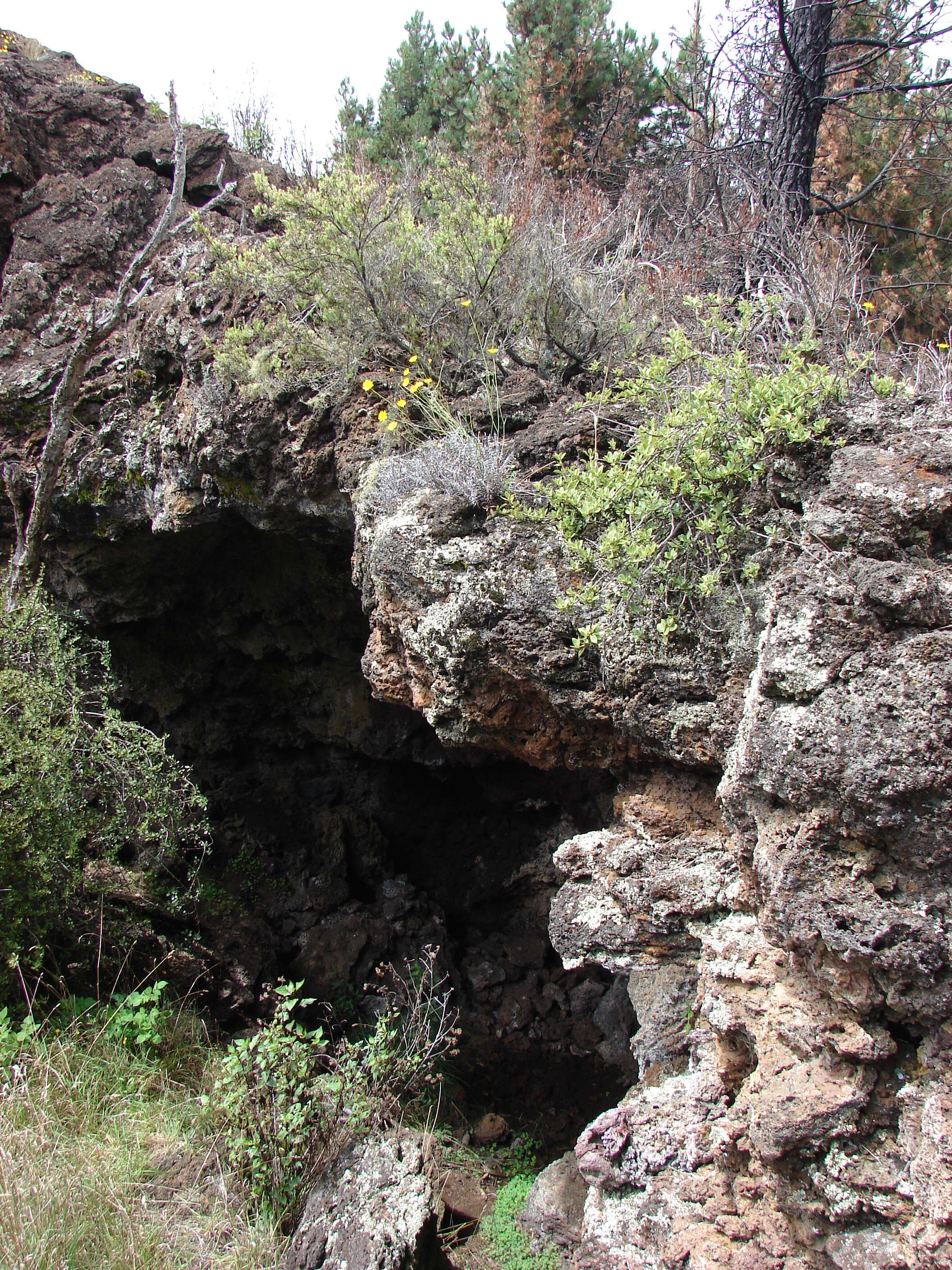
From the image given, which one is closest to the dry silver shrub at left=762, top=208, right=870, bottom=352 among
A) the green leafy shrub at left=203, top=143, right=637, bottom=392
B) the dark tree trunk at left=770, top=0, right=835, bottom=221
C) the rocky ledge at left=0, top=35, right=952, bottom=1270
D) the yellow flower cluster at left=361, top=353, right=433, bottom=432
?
the dark tree trunk at left=770, top=0, right=835, bottom=221

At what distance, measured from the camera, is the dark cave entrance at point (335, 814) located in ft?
15.5

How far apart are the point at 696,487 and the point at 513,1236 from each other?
3461 millimetres

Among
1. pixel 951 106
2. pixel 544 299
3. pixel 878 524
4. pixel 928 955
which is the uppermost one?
pixel 951 106

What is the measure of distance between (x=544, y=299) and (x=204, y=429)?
1.88m

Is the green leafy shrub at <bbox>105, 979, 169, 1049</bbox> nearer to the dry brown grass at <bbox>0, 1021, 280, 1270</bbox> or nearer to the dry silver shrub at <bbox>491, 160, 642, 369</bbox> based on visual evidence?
the dry brown grass at <bbox>0, 1021, 280, 1270</bbox>

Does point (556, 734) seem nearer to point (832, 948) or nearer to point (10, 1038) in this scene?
point (832, 948)

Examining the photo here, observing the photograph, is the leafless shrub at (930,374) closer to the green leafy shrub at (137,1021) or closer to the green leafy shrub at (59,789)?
the green leafy shrub at (59,789)

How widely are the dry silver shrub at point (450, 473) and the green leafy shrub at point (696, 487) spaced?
375mm

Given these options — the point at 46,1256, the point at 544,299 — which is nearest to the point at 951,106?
the point at 544,299

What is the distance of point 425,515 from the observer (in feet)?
9.93

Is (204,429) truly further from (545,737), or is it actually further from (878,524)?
(878,524)

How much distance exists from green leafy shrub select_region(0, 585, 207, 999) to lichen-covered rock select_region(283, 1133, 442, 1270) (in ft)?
6.00

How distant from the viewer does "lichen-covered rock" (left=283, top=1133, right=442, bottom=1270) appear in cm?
259

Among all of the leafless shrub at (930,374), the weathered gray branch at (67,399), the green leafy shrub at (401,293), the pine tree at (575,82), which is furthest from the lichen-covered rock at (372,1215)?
the pine tree at (575,82)
